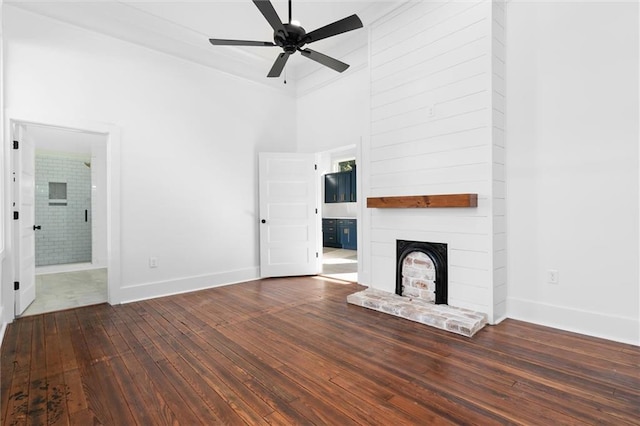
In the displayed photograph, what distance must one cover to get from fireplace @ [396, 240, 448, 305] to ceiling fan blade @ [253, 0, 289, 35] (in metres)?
2.58

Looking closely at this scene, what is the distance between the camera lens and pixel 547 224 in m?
2.94

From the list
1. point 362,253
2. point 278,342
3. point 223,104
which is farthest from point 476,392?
point 223,104

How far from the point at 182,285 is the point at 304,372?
112 inches

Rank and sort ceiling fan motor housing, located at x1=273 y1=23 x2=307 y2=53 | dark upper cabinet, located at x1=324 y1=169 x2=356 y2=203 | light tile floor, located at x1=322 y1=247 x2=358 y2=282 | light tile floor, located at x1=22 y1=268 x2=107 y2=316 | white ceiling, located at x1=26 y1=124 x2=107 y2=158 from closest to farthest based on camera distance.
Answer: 1. ceiling fan motor housing, located at x1=273 y1=23 x2=307 y2=53
2. light tile floor, located at x1=22 y1=268 x2=107 y2=316
3. light tile floor, located at x1=322 y1=247 x2=358 y2=282
4. white ceiling, located at x1=26 y1=124 x2=107 y2=158
5. dark upper cabinet, located at x1=324 y1=169 x2=356 y2=203

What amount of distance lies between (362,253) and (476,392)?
110 inches

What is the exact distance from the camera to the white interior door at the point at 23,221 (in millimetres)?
3336

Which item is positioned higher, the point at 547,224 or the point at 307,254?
the point at 547,224

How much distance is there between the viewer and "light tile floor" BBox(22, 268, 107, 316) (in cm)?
377

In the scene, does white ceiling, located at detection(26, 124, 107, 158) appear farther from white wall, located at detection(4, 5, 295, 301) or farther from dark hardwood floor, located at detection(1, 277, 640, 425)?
dark hardwood floor, located at detection(1, 277, 640, 425)

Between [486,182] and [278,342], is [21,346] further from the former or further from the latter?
[486,182]

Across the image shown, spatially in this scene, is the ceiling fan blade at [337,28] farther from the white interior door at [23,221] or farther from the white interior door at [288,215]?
the white interior door at [23,221]

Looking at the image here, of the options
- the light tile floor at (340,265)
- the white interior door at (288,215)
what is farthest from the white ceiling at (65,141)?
the light tile floor at (340,265)

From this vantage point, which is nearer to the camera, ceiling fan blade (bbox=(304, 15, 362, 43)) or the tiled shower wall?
ceiling fan blade (bbox=(304, 15, 362, 43))

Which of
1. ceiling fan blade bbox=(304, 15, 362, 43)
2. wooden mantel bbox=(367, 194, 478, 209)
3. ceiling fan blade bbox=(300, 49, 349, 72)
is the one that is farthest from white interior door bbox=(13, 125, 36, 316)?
wooden mantel bbox=(367, 194, 478, 209)
